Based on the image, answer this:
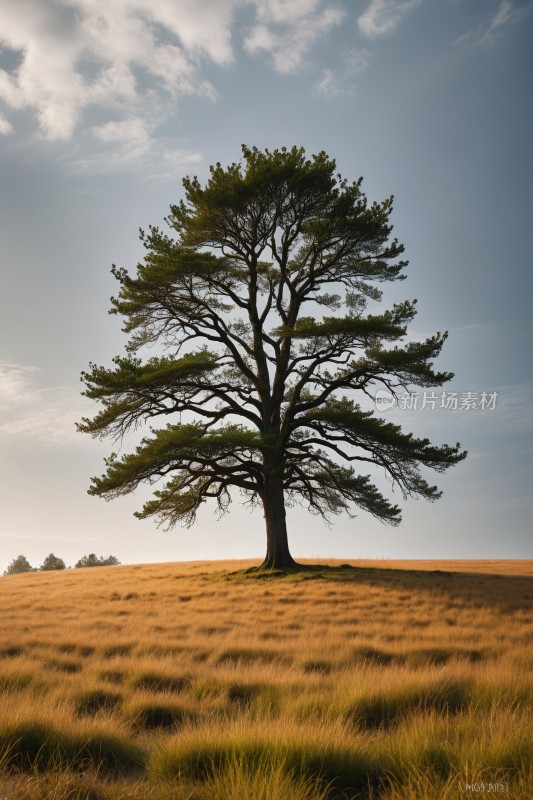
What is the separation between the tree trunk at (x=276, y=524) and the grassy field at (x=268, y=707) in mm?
8967

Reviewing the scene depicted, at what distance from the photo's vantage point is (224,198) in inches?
902

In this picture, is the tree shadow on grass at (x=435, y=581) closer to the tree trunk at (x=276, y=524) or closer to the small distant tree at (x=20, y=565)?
the tree trunk at (x=276, y=524)

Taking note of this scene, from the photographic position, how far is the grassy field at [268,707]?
13.3 feet

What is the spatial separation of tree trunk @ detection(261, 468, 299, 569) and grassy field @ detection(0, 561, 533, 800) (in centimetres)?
897

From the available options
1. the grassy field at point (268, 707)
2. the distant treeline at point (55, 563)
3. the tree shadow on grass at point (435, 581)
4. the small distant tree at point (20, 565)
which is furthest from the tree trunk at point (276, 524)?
the small distant tree at point (20, 565)

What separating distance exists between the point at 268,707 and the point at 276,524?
19475 millimetres

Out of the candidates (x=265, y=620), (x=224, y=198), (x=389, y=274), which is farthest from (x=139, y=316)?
(x=265, y=620)

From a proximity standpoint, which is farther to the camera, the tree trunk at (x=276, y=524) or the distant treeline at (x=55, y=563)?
the distant treeline at (x=55, y=563)

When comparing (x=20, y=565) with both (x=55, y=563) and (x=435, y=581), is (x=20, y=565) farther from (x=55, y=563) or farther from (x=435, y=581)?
(x=435, y=581)

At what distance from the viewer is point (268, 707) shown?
18.0ft

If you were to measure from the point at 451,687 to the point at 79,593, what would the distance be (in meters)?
19.1

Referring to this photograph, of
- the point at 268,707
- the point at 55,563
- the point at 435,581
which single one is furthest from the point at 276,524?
the point at 55,563

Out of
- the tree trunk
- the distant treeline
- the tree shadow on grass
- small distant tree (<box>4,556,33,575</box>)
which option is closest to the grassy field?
the tree shadow on grass

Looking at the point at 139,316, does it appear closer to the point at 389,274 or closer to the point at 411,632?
the point at 389,274
